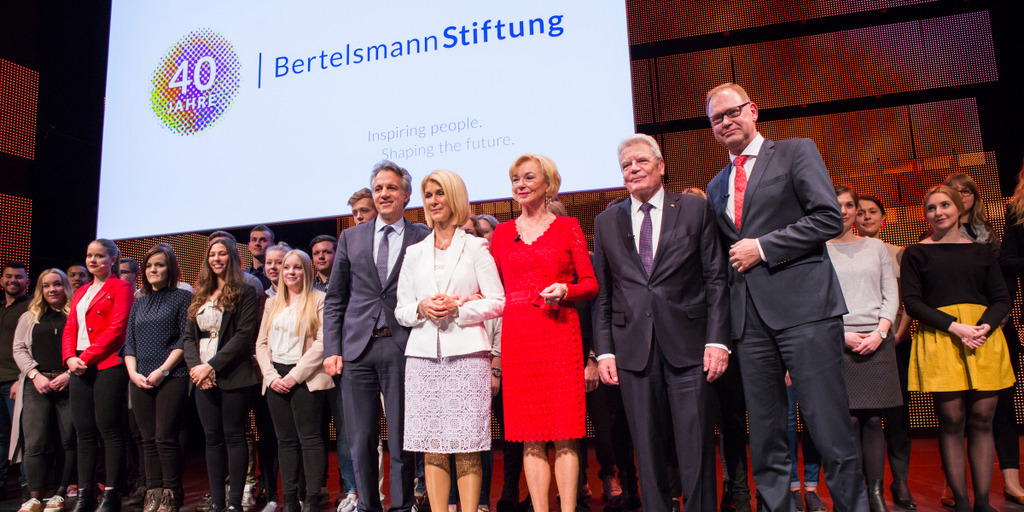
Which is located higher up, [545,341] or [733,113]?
[733,113]

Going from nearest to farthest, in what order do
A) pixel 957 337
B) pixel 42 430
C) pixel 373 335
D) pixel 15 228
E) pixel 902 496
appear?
pixel 373 335
pixel 957 337
pixel 902 496
pixel 42 430
pixel 15 228

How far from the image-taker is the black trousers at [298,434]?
11.3 ft

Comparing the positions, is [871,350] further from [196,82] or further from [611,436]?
[196,82]

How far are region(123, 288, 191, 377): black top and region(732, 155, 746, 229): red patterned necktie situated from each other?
2925 millimetres

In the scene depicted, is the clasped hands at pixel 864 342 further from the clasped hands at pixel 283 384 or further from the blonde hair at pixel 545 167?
the clasped hands at pixel 283 384

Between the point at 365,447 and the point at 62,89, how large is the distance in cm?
567

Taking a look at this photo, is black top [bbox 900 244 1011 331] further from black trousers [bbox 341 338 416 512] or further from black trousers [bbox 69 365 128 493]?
black trousers [bbox 69 365 128 493]

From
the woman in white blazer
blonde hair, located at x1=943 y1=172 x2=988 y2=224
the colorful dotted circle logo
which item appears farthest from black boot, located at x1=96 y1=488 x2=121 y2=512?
blonde hair, located at x1=943 y1=172 x2=988 y2=224

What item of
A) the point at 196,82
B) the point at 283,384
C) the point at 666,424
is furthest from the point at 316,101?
the point at 666,424

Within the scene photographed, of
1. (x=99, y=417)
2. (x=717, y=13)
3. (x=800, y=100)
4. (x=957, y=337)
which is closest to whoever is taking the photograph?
(x=957, y=337)

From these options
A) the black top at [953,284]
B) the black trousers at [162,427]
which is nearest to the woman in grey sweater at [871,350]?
the black top at [953,284]

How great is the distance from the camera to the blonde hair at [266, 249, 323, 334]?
3594 mm

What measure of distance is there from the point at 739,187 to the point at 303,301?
2.33m

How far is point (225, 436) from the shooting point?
3.58 metres
